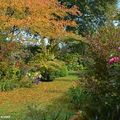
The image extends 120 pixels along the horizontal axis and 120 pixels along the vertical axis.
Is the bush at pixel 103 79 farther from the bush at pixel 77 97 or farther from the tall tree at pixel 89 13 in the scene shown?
the tall tree at pixel 89 13

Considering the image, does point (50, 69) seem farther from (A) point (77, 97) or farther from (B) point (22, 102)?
Answer: (A) point (77, 97)

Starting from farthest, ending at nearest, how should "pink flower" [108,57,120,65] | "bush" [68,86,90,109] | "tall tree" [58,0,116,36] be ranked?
"tall tree" [58,0,116,36] → "bush" [68,86,90,109] → "pink flower" [108,57,120,65]

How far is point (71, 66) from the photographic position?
33.8 meters

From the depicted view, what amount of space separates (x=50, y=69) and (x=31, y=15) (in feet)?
16.4

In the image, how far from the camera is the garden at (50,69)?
8.18 meters

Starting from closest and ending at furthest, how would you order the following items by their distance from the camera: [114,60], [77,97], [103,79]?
[114,60]
[103,79]
[77,97]

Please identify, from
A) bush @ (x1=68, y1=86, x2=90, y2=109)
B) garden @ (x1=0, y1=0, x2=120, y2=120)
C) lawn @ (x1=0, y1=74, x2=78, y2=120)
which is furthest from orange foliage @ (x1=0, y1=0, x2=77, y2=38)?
bush @ (x1=68, y1=86, x2=90, y2=109)

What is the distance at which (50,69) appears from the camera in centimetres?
2308

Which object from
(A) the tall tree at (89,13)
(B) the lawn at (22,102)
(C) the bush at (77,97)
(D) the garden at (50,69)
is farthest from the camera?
(A) the tall tree at (89,13)

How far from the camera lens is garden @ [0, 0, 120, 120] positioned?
818 centimetres

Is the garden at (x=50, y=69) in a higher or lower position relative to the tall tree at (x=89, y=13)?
lower

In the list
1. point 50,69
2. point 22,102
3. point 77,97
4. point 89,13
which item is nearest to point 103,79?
point 77,97

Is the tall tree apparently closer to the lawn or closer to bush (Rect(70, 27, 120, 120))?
the lawn

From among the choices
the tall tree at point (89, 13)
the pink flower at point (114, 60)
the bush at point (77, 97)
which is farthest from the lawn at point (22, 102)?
the tall tree at point (89, 13)
